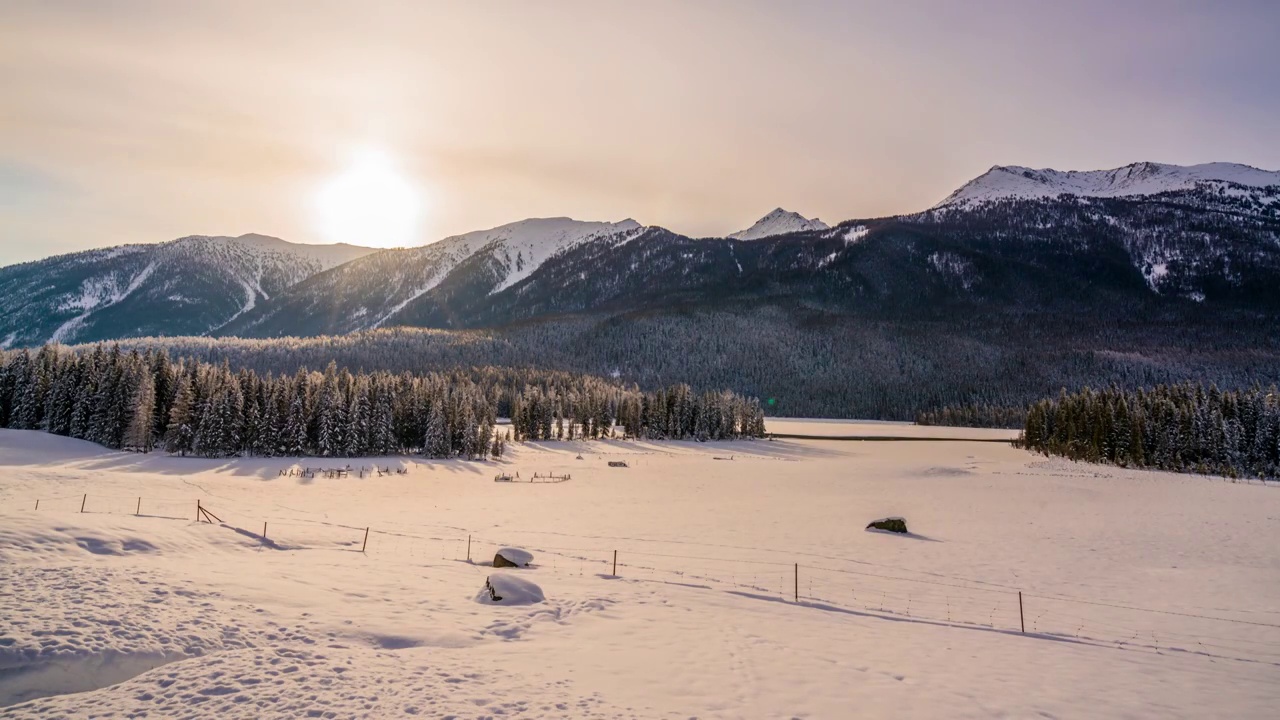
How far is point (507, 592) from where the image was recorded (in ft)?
68.3

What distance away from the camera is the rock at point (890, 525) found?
125 ft

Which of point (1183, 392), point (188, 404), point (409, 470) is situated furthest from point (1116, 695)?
point (1183, 392)

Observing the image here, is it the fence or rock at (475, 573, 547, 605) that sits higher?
rock at (475, 573, 547, 605)

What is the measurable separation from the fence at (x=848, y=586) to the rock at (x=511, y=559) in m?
0.86

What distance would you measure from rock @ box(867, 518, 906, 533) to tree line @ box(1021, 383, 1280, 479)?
61.9 meters

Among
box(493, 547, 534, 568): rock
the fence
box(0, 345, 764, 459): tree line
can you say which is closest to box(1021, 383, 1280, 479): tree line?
the fence

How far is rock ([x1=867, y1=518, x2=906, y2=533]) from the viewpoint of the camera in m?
38.2

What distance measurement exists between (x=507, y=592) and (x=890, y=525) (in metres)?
26.7

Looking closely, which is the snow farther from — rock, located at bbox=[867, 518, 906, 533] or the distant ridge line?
the distant ridge line

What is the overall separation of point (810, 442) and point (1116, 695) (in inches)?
4485

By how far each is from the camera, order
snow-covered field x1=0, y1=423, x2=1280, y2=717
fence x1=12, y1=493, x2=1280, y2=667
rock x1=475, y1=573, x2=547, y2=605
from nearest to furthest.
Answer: snow-covered field x1=0, y1=423, x2=1280, y2=717, rock x1=475, y1=573, x2=547, y2=605, fence x1=12, y1=493, x2=1280, y2=667

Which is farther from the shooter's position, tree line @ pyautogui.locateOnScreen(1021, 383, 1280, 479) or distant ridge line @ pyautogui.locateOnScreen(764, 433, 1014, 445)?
distant ridge line @ pyautogui.locateOnScreen(764, 433, 1014, 445)

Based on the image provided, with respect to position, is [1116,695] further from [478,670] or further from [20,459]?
[20,459]

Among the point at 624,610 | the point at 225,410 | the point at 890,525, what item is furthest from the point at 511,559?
the point at 225,410
